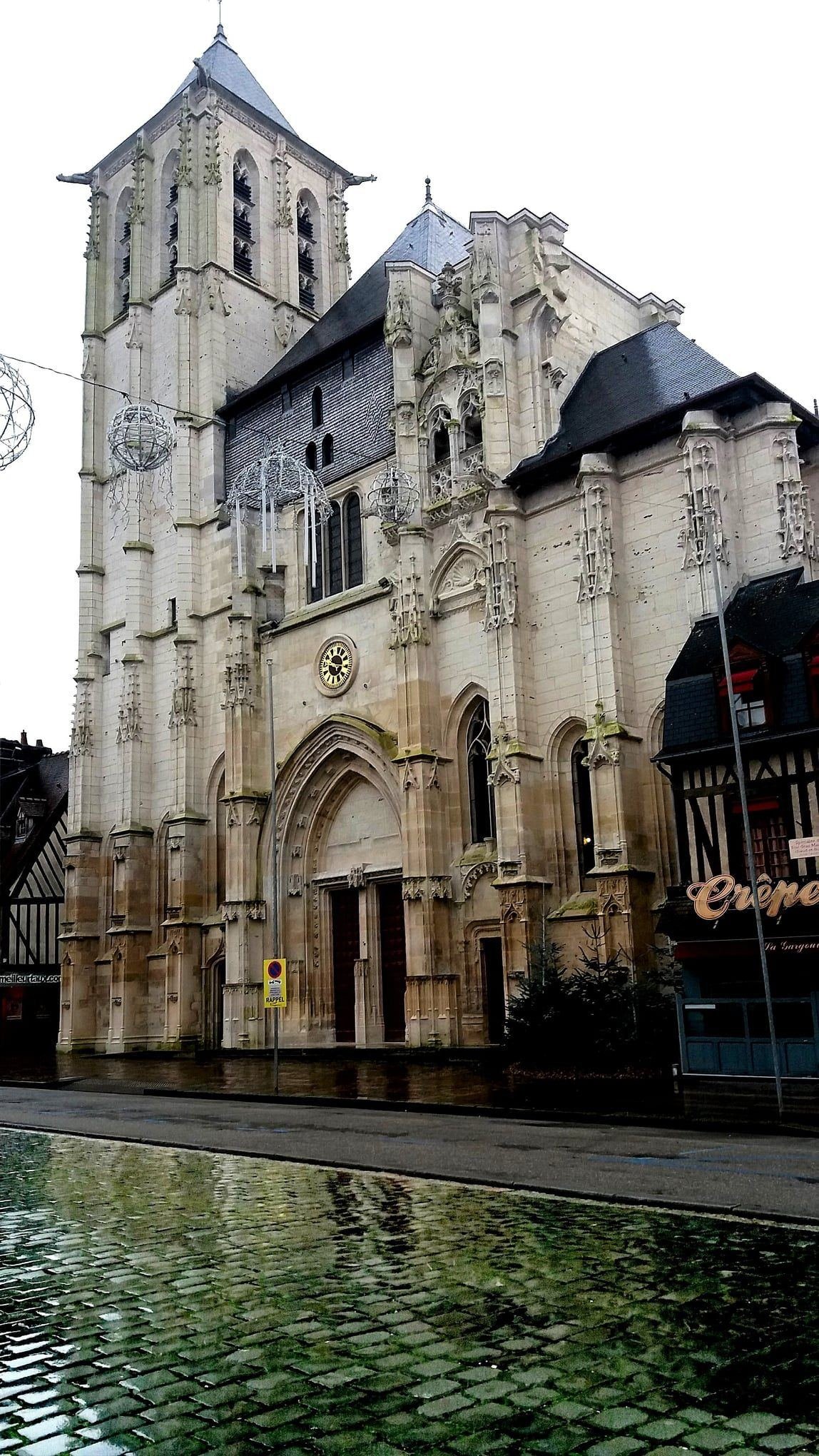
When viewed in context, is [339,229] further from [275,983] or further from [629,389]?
[275,983]

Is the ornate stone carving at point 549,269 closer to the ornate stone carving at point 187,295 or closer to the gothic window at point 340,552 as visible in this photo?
the gothic window at point 340,552

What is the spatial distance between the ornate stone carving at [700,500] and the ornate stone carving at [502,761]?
5942 mm

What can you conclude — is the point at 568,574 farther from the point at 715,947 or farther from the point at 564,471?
the point at 715,947

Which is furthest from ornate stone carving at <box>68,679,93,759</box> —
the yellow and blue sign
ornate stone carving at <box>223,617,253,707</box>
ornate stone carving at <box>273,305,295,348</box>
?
the yellow and blue sign

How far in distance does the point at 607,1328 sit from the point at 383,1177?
551 centimetres

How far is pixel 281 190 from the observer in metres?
46.8

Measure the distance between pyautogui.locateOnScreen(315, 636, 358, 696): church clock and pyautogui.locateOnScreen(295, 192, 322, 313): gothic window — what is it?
A: 64.6 feet

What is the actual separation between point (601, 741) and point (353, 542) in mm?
12313

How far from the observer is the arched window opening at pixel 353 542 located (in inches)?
1377

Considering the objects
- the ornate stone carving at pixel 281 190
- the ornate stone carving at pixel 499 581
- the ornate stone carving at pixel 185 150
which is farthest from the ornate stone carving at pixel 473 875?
the ornate stone carving at pixel 281 190

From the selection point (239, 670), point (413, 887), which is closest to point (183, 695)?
point (239, 670)

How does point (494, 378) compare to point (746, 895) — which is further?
point (494, 378)

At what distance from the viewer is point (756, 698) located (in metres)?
22.0

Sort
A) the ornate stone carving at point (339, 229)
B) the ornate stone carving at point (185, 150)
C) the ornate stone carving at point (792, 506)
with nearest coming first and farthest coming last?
the ornate stone carving at point (792, 506), the ornate stone carving at point (185, 150), the ornate stone carving at point (339, 229)
